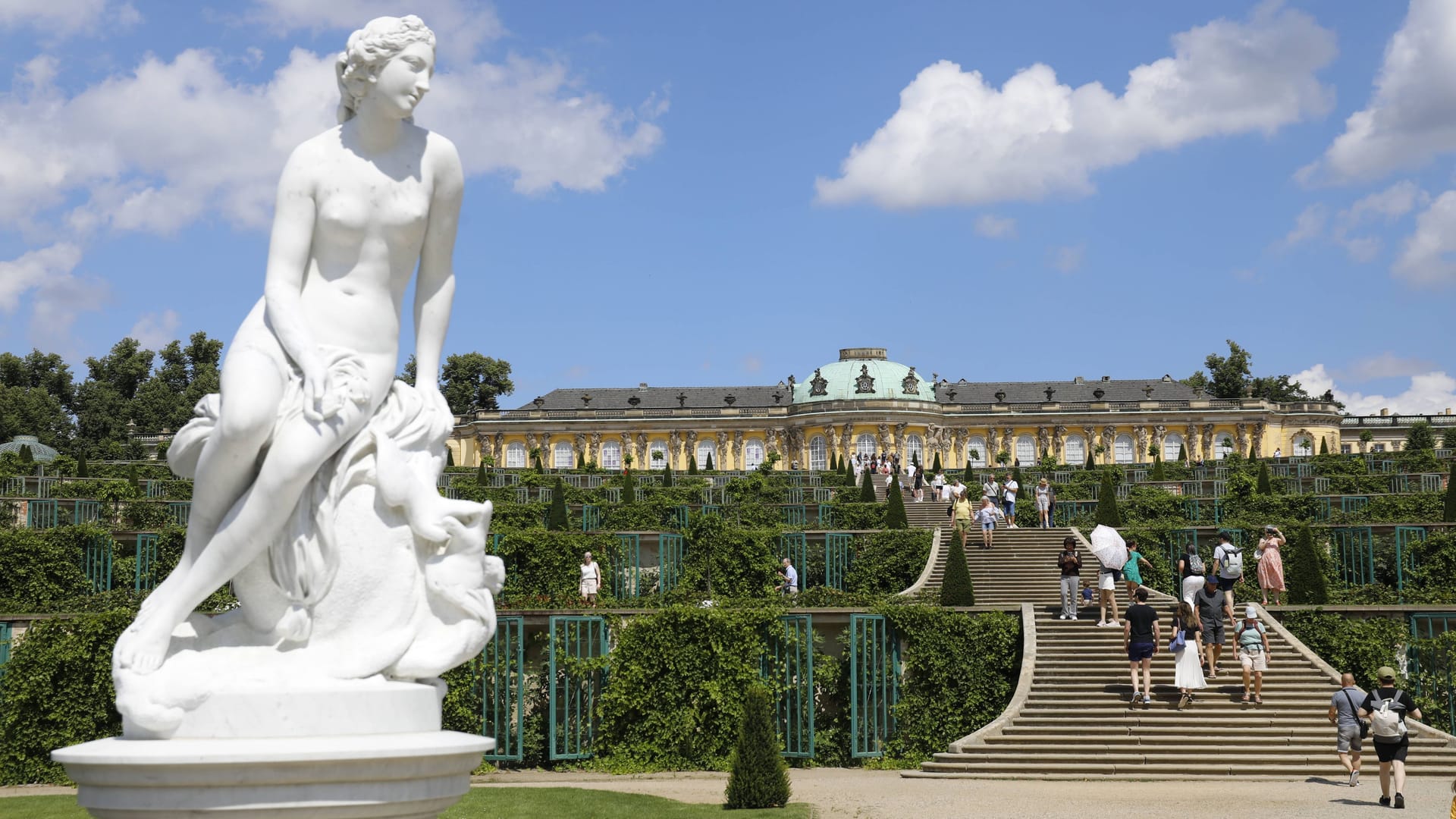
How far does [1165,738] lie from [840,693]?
11.3 feet

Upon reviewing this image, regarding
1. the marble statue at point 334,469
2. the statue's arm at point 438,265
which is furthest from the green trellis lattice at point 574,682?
the marble statue at point 334,469

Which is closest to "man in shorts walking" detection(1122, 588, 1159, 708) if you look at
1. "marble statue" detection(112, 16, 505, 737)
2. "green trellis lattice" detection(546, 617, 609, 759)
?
"green trellis lattice" detection(546, 617, 609, 759)

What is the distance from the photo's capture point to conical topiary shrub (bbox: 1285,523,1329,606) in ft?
57.3

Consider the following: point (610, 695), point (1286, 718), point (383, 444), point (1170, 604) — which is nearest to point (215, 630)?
point (383, 444)

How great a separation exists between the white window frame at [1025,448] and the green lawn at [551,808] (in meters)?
70.8

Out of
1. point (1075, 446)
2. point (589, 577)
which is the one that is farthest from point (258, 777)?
point (1075, 446)

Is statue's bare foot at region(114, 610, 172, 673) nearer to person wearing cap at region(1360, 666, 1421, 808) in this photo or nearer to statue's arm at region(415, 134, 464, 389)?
statue's arm at region(415, 134, 464, 389)

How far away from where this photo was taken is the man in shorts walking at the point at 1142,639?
1438 cm

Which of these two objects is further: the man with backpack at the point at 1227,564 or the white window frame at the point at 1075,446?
the white window frame at the point at 1075,446

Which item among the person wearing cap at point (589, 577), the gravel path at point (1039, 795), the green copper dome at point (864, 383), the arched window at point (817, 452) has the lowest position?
the gravel path at point (1039, 795)

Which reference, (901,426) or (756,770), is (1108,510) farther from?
(901,426)

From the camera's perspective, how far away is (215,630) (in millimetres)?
5012

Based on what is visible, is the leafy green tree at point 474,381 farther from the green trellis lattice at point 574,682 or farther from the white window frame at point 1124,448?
the green trellis lattice at point 574,682

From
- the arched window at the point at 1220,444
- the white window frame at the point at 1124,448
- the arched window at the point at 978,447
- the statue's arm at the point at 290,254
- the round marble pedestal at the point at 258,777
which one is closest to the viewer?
the round marble pedestal at the point at 258,777
